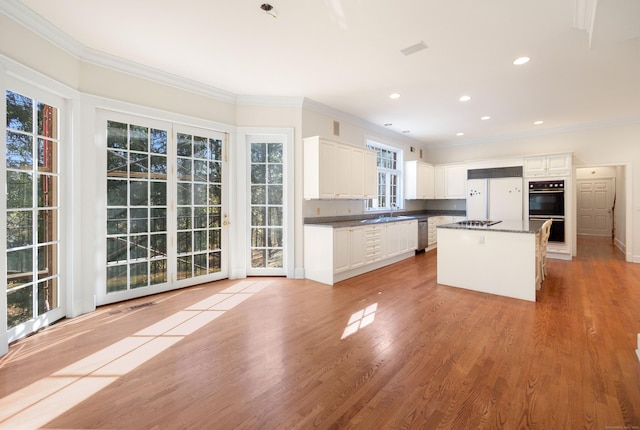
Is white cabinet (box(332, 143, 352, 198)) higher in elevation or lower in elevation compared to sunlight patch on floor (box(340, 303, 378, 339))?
higher

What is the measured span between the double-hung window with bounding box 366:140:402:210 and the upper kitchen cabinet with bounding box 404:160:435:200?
186 mm

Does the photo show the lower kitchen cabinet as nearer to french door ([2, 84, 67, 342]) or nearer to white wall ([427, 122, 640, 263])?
french door ([2, 84, 67, 342])

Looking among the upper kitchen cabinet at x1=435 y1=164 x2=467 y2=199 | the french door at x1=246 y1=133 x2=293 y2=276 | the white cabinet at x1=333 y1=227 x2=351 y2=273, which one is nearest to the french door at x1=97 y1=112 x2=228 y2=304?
the french door at x1=246 y1=133 x2=293 y2=276

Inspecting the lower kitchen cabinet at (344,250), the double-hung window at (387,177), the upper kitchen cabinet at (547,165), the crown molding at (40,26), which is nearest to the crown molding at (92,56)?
the crown molding at (40,26)

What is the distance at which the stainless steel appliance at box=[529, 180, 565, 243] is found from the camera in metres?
6.09

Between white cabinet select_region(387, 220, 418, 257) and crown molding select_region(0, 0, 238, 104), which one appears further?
white cabinet select_region(387, 220, 418, 257)

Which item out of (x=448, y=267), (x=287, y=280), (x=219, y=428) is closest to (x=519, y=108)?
(x=448, y=267)

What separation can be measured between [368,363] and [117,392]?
5.60 feet

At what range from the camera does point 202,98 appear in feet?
14.1

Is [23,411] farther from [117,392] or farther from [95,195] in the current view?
[95,195]

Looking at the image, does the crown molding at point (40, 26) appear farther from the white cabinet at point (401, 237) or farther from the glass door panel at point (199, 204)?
the white cabinet at point (401, 237)

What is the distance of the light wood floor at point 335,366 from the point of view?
1.71 meters

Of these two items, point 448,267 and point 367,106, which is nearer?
point 448,267

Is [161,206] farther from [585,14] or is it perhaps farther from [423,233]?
[423,233]
